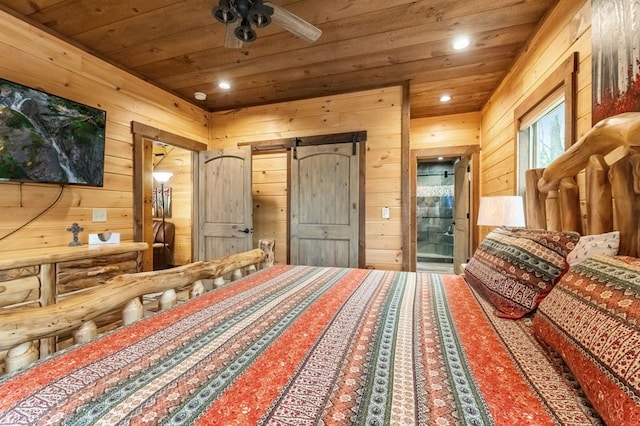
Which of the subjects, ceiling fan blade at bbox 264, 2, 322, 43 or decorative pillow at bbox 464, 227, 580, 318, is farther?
ceiling fan blade at bbox 264, 2, 322, 43

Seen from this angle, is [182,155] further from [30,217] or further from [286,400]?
[286,400]

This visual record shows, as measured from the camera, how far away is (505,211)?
2.20m

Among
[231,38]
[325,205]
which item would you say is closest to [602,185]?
[231,38]

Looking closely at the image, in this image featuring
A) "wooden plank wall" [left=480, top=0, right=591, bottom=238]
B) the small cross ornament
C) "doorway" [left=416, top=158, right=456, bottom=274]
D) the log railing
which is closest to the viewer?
the log railing

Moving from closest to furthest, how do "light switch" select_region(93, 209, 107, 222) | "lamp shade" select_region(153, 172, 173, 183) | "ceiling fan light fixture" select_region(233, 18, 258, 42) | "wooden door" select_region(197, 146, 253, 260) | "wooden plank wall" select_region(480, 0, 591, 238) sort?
"wooden plank wall" select_region(480, 0, 591, 238) → "ceiling fan light fixture" select_region(233, 18, 258, 42) → "light switch" select_region(93, 209, 107, 222) → "wooden door" select_region(197, 146, 253, 260) → "lamp shade" select_region(153, 172, 173, 183)

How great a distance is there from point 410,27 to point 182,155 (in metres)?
4.68

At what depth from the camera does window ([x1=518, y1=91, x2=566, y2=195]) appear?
80.5 inches

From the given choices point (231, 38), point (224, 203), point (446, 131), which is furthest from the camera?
point (446, 131)

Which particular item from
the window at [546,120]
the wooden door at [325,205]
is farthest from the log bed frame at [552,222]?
the wooden door at [325,205]

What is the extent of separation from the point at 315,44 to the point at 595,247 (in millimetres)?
2381

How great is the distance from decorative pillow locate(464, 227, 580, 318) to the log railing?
1.45 meters

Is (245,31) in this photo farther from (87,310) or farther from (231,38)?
(87,310)

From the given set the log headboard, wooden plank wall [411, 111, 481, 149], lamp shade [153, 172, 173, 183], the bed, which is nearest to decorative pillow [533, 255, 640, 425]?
the bed

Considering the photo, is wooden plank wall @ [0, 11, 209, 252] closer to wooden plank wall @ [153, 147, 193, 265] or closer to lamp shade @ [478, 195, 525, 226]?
wooden plank wall @ [153, 147, 193, 265]
